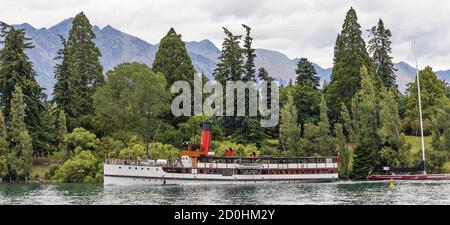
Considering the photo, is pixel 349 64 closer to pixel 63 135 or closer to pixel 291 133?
pixel 291 133

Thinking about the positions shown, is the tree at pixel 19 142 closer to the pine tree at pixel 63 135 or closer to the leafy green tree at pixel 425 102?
the pine tree at pixel 63 135

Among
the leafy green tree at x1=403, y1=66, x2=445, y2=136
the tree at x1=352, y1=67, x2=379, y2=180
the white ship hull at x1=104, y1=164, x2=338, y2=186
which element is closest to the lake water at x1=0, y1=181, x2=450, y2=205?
the white ship hull at x1=104, y1=164, x2=338, y2=186

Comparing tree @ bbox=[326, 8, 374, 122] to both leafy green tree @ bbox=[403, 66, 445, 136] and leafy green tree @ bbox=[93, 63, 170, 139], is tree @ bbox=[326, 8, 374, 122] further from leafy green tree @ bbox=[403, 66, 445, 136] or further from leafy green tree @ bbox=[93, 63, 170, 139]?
leafy green tree @ bbox=[93, 63, 170, 139]

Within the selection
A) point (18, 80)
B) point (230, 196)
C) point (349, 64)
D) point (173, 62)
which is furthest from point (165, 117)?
point (230, 196)

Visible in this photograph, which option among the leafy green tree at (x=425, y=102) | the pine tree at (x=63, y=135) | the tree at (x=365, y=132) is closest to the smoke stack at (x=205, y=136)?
the pine tree at (x=63, y=135)

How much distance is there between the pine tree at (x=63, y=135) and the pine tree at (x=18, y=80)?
212 centimetres

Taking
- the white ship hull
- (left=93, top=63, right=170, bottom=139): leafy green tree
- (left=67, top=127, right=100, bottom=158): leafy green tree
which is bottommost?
the white ship hull

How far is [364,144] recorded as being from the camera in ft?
243

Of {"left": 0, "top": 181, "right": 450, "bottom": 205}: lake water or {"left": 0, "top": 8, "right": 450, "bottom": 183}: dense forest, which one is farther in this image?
{"left": 0, "top": 8, "right": 450, "bottom": 183}: dense forest

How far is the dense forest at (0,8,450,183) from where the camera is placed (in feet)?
240

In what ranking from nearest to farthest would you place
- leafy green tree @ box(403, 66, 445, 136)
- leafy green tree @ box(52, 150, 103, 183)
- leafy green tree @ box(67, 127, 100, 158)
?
leafy green tree @ box(52, 150, 103, 183)
leafy green tree @ box(67, 127, 100, 158)
leafy green tree @ box(403, 66, 445, 136)

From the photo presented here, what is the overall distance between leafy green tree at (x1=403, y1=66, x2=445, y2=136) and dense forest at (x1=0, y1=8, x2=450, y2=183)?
0.56 feet
